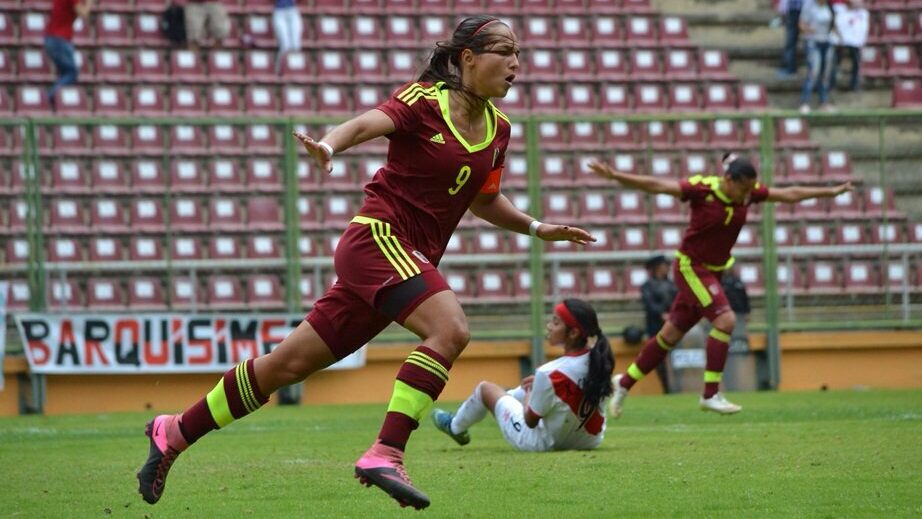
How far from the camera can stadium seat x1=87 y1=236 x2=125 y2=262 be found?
58.2 ft

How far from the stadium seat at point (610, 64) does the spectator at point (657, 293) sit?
575 cm

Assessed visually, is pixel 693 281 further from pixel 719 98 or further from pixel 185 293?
pixel 719 98

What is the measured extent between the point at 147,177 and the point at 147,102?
12.2 ft

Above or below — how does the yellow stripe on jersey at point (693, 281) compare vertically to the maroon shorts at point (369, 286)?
below

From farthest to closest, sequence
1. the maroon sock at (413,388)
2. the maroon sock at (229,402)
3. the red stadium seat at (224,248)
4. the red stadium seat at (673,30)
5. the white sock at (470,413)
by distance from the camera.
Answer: the red stadium seat at (673,30), the red stadium seat at (224,248), the white sock at (470,413), the maroon sock at (229,402), the maroon sock at (413,388)

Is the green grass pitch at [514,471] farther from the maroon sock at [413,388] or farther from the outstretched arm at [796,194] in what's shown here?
the outstretched arm at [796,194]

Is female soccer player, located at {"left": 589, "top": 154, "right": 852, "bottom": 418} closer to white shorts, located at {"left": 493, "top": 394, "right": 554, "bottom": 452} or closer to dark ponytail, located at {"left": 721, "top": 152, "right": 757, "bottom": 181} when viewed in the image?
dark ponytail, located at {"left": 721, "top": 152, "right": 757, "bottom": 181}

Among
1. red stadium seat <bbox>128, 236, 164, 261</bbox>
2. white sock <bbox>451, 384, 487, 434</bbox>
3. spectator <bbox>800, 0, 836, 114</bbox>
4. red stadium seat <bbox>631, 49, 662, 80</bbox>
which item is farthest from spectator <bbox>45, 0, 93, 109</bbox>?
white sock <bbox>451, 384, 487, 434</bbox>

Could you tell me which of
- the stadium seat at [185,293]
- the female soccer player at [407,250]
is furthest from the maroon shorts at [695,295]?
the female soccer player at [407,250]

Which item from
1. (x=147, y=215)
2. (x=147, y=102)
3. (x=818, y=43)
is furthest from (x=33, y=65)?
(x=818, y=43)

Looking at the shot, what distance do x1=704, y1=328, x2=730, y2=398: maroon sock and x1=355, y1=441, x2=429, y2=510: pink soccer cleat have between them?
8443 millimetres

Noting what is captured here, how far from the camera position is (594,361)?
10078 millimetres

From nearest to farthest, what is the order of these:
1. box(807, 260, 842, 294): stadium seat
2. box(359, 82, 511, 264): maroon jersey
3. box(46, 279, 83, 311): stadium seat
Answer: box(359, 82, 511, 264): maroon jersey → box(46, 279, 83, 311): stadium seat → box(807, 260, 842, 294): stadium seat

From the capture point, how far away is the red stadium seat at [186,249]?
17922 millimetres
